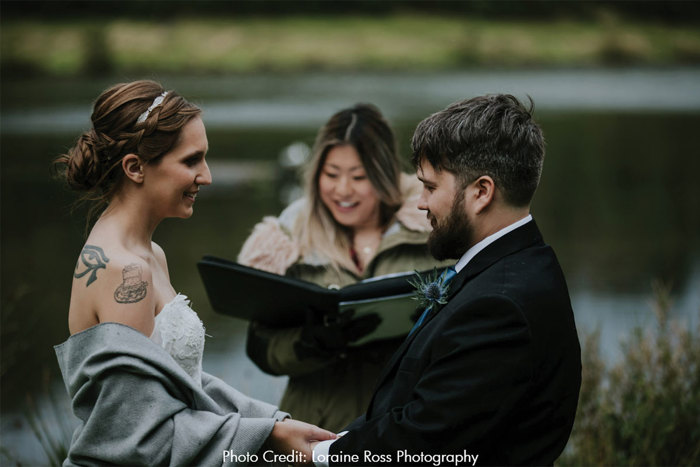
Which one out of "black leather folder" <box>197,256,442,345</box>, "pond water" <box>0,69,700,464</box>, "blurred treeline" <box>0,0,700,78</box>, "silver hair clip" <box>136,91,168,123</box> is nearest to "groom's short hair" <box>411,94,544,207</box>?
"silver hair clip" <box>136,91,168,123</box>

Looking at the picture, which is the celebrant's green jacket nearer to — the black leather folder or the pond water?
the black leather folder

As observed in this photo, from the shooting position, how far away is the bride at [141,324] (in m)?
2.21

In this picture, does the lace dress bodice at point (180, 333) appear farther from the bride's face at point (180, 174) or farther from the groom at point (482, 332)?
the groom at point (482, 332)

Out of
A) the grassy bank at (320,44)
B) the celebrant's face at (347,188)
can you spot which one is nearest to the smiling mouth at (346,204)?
the celebrant's face at (347,188)

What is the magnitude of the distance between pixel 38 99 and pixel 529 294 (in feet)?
78.4

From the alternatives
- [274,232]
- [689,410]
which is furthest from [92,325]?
[689,410]

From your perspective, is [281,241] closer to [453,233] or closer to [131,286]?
[131,286]

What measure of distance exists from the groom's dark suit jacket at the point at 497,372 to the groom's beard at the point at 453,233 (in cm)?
9

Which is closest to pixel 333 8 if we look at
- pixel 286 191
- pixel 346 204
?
pixel 286 191

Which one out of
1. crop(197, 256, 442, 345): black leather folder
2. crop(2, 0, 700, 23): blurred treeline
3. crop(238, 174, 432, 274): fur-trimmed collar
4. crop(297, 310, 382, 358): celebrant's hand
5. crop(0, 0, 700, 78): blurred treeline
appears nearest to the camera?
crop(197, 256, 442, 345): black leather folder

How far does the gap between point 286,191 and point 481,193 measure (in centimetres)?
1317

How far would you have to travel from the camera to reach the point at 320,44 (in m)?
24.5

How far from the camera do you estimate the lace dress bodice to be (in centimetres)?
240

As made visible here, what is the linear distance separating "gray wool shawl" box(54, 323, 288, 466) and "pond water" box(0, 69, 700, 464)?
74 centimetres
